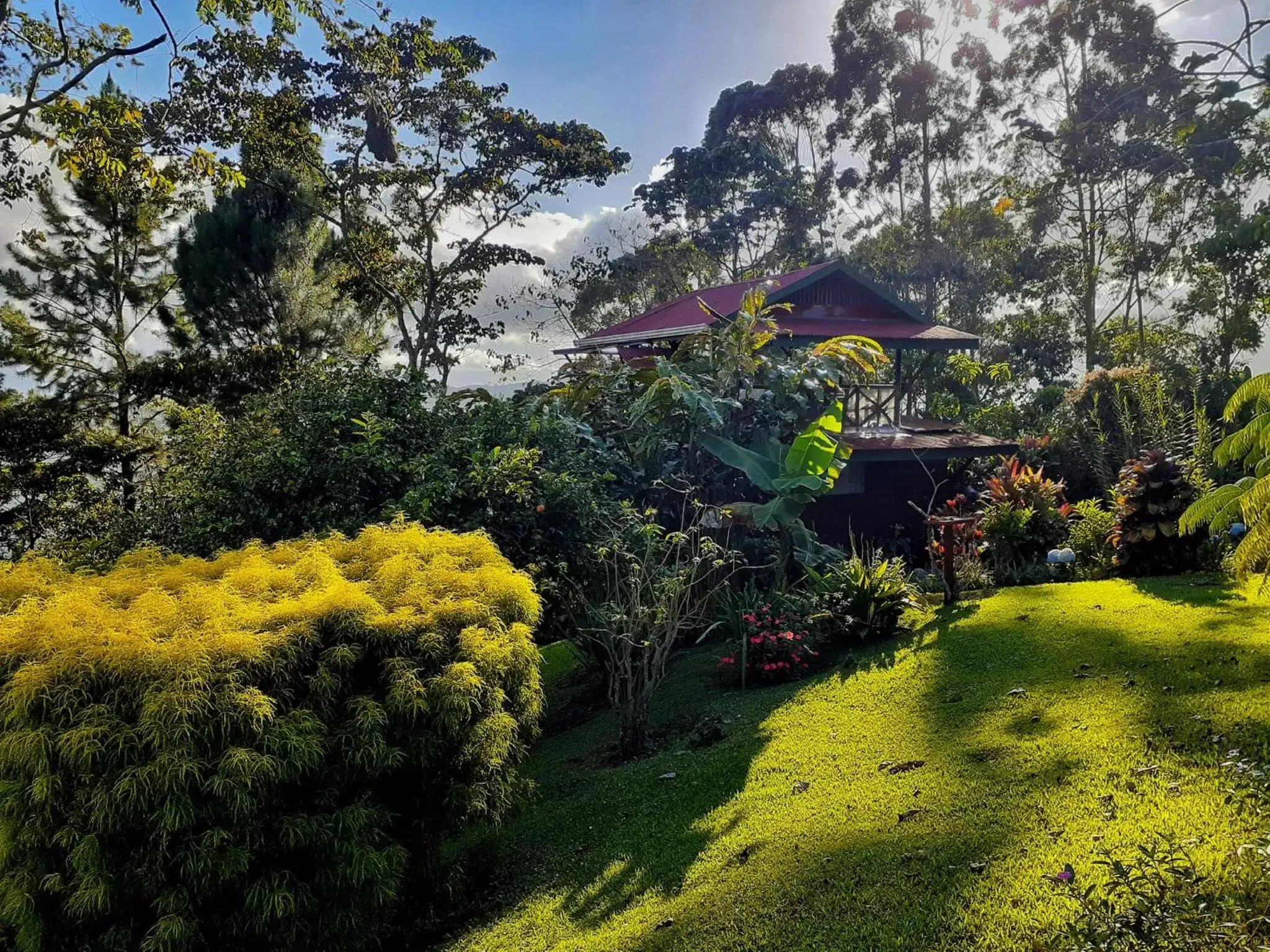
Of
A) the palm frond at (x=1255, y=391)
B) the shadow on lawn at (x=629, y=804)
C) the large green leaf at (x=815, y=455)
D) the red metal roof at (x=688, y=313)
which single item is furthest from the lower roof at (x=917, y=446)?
the palm frond at (x=1255, y=391)

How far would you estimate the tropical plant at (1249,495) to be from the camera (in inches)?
161

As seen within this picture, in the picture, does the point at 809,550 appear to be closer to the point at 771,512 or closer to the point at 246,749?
the point at 771,512

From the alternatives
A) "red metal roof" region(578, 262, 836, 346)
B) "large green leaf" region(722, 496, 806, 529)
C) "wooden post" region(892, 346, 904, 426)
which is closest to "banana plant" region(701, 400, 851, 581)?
"large green leaf" region(722, 496, 806, 529)

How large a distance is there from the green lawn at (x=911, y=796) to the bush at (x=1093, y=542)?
1858 mm

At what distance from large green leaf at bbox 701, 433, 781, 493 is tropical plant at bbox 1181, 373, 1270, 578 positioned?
3965 millimetres

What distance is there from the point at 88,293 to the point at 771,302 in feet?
43.0

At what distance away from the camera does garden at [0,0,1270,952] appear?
301 centimetres

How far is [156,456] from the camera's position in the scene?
12164 millimetres

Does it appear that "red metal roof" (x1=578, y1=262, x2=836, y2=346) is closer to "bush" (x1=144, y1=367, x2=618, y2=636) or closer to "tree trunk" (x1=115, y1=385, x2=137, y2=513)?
"bush" (x1=144, y1=367, x2=618, y2=636)

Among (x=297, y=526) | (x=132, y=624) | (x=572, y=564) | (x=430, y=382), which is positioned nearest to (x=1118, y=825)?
(x=132, y=624)

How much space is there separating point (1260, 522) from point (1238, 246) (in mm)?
18003

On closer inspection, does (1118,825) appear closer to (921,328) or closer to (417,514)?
(417,514)

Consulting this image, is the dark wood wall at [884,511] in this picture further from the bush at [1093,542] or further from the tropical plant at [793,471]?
the bush at [1093,542]

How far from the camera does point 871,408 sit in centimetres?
1355
